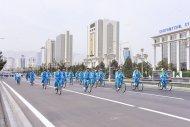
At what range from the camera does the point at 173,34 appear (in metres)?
140

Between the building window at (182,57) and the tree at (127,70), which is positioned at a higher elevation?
the building window at (182,57)

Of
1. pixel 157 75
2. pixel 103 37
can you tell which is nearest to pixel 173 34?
pixel 103 37

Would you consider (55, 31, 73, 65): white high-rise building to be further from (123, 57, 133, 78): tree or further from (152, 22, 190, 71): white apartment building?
(123, 57, 133, 78): tree

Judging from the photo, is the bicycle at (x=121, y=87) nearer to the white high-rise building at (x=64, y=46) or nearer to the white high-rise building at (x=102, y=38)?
the white high-rise building at (x=102, y=38)

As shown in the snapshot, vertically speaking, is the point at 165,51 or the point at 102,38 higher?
the point at 102,38

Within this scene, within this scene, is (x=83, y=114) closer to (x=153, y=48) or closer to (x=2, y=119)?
(x=2, y=119)

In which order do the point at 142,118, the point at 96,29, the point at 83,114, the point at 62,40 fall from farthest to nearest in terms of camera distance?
the point at 62,40, the point at 96,29, the point at 83,114, the point at 142,118

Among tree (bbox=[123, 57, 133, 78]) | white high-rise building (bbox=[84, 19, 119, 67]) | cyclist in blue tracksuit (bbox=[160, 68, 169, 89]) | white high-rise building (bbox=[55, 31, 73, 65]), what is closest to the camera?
cyclist in blue tracksuit (bbox=[160, 68, 169, 89])

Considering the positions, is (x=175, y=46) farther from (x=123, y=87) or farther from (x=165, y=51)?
(x=123, y=87)

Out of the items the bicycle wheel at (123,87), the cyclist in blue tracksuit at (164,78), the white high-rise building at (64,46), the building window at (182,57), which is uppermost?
the white high-rise building at (64,46)

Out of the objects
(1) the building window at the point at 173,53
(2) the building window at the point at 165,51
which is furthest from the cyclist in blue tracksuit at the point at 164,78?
(2) the building window at the point at 165,51

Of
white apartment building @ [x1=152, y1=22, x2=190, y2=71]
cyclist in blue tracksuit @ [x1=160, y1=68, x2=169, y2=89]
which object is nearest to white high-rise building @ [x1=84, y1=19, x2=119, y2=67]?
white apartment building @ [x1=152, y1=22, x2=190, y2=71]

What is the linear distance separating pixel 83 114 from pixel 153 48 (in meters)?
151

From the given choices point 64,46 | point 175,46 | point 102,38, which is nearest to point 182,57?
point 175,46
